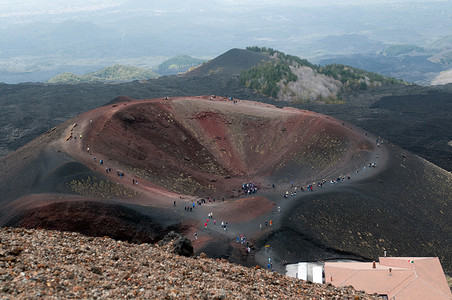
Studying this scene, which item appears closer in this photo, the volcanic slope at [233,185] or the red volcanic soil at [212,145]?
the volcanic slope at [233,185]

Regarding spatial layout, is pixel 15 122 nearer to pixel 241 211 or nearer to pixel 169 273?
pixel 241 211

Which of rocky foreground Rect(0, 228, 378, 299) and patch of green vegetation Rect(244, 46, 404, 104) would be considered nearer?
rocky foreground Rect(0, 228, 378, 299)

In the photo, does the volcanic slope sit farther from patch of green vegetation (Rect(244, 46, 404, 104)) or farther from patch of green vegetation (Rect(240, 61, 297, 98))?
patch of green vegetation (Rect(240, 61, 297, 98))

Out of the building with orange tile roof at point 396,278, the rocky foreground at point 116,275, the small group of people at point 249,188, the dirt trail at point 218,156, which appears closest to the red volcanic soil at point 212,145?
the dirt trail at point 218,156

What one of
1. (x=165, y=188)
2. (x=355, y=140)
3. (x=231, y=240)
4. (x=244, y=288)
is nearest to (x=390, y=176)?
(x=355, y=140)

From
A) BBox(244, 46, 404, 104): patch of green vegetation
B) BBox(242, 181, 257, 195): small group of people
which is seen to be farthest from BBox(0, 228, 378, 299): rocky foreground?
BBox(244, 46, 404, 104): patch of green vegetation

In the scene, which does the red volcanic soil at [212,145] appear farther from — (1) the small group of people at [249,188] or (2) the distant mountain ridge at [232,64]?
(2) the distant mountain ridge at [232,64]
